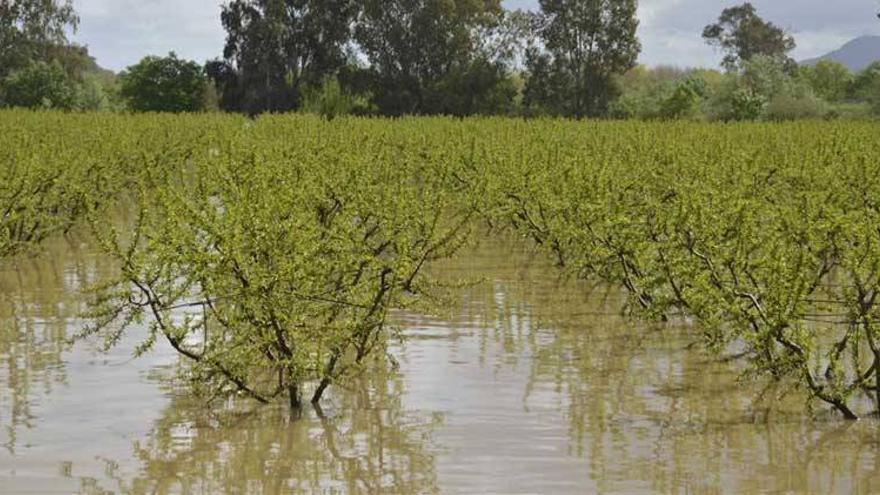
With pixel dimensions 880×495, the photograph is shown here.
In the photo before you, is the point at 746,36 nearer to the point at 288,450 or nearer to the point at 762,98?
the point at 762,98

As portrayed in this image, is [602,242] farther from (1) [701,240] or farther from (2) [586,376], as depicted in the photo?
(2) [586,376]

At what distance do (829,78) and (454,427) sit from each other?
94.7 metres

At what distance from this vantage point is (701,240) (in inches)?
441

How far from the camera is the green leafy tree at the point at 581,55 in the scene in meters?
65.6

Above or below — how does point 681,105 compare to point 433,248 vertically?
above

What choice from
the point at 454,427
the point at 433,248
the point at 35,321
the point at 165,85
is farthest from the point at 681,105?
the point at 454,427

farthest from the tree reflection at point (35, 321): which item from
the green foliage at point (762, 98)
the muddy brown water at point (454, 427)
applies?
the green foliage at point (762, 98)

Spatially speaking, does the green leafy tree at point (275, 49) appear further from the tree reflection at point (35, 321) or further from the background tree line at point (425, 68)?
the tree reflection at point (35, 321)

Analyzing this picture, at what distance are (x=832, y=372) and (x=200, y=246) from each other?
4.16 m

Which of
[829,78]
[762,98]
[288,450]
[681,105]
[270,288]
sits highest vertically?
[829,78]

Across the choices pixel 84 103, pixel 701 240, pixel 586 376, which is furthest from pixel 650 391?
pixel 84 103

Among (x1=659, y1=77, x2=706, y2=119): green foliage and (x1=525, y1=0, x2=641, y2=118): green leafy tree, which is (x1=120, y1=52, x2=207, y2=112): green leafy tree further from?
(x1=659, y1=77, x2=706, y2=119): green foliage

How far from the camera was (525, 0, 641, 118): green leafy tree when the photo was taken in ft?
215

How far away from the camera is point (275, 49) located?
6688 centimetres
